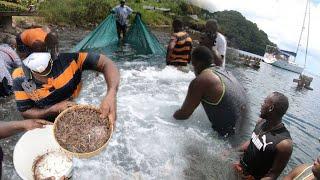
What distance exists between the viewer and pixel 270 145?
3656 millimetres

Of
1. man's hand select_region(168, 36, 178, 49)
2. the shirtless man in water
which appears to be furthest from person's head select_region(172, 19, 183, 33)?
the shirtless man in water

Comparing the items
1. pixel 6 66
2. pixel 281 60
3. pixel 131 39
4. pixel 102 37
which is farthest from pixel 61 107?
pixel 281 60

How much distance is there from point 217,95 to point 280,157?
117 centimetres

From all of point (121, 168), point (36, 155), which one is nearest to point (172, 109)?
point (121, 168)

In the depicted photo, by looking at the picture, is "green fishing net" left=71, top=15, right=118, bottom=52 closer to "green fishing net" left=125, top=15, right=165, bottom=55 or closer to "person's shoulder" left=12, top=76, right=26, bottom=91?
"green fishing net" left=125, top=15, right=165, bottom=55

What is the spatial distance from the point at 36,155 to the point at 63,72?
2.72 feet

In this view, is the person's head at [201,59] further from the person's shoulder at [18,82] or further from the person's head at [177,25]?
the person's head at [177,25]

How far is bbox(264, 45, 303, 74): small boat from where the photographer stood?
40.2 m

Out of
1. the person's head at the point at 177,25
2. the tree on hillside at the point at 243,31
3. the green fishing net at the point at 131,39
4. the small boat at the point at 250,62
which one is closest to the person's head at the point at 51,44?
the person's head at the point at 177,25

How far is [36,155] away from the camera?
275 centimetres

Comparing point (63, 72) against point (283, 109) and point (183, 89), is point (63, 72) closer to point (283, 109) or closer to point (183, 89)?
point (283, 109)

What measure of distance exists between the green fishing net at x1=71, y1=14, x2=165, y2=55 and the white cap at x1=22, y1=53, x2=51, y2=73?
A: 8.98 metres

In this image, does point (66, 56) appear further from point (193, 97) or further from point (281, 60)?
point (281, 60)

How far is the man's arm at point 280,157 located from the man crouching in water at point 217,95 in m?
0.98
